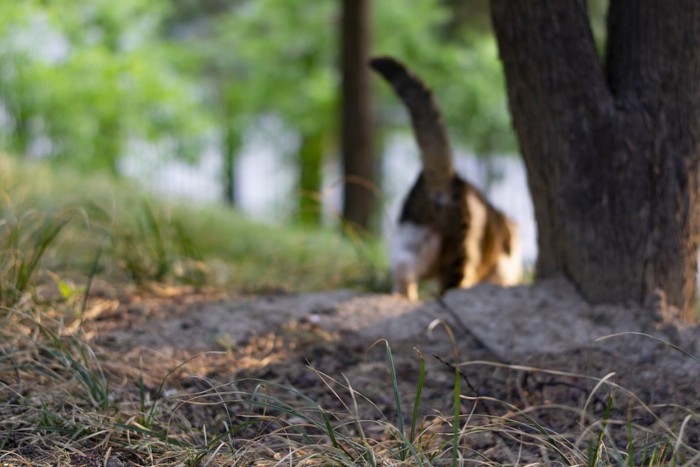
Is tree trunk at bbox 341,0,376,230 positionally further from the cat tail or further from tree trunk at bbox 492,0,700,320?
tree trunk at bbox 492,0,700,320

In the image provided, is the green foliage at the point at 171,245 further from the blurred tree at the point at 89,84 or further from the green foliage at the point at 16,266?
the blurred tree at the point at 89,84

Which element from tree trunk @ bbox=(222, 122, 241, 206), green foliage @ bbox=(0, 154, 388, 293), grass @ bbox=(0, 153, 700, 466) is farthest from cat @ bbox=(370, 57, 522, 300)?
tree trunk @ bbox=(222, 122, 241, 206)

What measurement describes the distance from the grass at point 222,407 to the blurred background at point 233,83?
6725 millimetres

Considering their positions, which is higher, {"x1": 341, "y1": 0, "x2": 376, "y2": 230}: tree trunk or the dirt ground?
{"x1": 341, "y1": 0, "x2": 376, "y2": 230}: tree trunk

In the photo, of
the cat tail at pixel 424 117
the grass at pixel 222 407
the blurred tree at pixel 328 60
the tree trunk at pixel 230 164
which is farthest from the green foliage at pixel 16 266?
the tree trunk at pixel 230 164

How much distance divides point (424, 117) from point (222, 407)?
2.21m

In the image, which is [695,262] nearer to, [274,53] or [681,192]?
[681,192]

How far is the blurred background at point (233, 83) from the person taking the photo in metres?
12.1

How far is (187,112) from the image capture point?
13.9m

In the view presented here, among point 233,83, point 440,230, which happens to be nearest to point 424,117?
point 440,230

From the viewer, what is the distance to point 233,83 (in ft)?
57.2

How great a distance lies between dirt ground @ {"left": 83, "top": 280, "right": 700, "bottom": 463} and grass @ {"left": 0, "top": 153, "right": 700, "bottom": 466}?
16mm

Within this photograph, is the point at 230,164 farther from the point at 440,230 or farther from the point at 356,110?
the point at 440,230

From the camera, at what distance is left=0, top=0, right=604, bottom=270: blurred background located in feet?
39.8
